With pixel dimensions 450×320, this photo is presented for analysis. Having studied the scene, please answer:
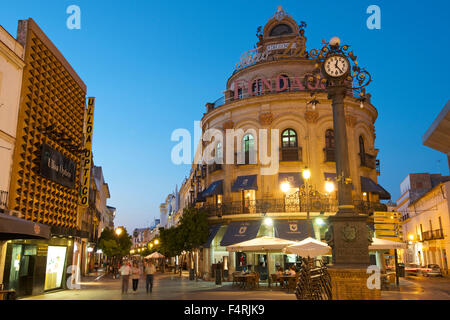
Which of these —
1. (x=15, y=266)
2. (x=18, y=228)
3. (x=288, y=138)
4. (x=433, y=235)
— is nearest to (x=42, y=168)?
Answer: (x=15, y=266)

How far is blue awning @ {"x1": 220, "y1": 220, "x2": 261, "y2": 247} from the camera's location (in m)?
28.3

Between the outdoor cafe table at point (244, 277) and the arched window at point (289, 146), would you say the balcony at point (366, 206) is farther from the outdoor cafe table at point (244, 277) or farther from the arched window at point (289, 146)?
the outdoor cafe table at point (244, 277)

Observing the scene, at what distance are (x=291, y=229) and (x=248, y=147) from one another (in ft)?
24.2

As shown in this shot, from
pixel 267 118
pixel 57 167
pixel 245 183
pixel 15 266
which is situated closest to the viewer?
pixel 15 266

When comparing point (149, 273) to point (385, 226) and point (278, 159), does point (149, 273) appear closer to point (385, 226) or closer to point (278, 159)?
point (385, 226)

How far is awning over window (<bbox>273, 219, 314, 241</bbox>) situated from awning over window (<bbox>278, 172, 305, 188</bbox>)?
2.75 m

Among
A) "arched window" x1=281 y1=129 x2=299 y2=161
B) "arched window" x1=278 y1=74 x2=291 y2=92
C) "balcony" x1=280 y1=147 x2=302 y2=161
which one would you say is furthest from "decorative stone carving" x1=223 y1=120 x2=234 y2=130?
"arched window" x1=278 y1=74 x2=291 y2=92

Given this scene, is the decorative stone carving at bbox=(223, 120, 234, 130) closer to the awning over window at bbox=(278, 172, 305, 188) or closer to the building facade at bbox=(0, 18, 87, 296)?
the awning over window at bbox=(278, 172, 305, 188)

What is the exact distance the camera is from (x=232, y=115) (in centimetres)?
→ 3259

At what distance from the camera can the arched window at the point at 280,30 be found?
3691 centimetres

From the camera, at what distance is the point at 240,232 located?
2881 centimetres

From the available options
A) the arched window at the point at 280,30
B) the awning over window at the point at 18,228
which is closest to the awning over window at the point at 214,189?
the arched window at the point at 280,30

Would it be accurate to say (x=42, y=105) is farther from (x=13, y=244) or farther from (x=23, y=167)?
(x=13, y=244)
